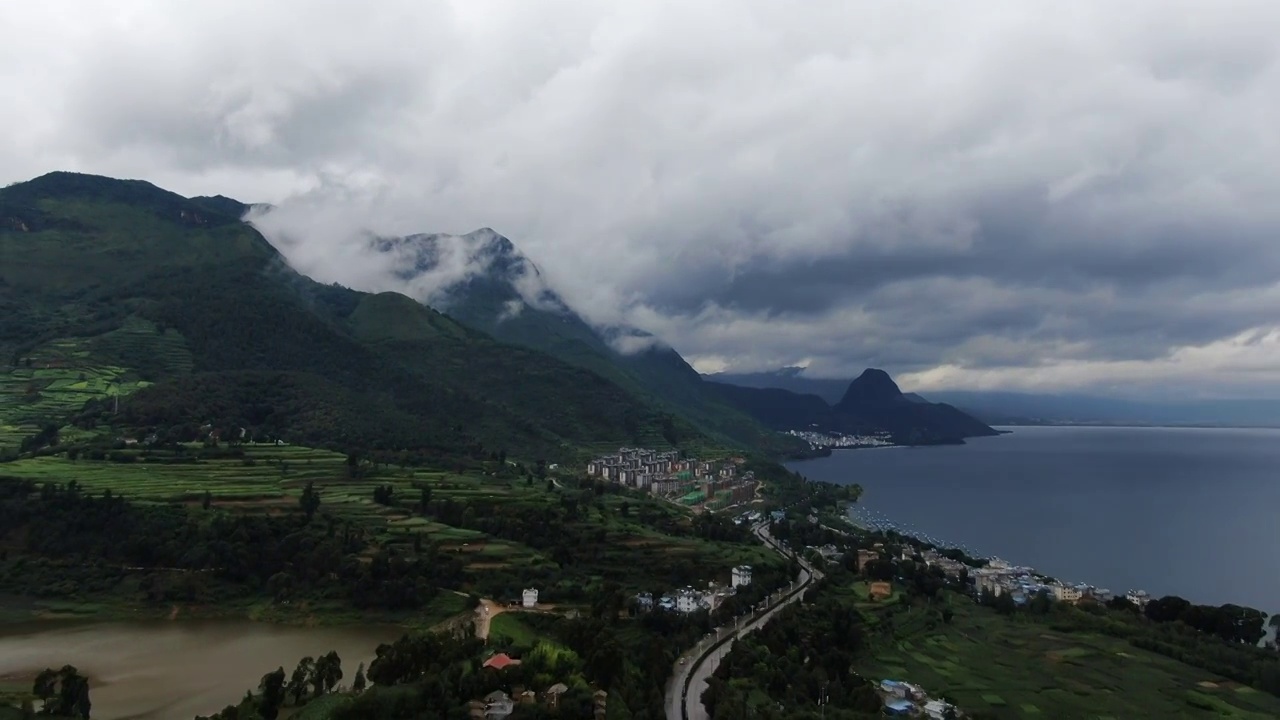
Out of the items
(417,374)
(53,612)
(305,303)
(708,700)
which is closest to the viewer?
(708,700)

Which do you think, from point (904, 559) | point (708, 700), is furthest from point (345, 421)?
point (708, 700)

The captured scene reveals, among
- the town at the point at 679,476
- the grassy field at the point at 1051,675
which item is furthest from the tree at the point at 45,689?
the town at the point at 679,476

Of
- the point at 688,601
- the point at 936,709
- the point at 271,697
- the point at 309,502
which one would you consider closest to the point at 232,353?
the point at 309,502

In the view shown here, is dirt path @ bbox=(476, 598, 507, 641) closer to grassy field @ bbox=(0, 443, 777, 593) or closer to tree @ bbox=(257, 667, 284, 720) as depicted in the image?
grassy field @ bbox=(0, 443, 777, 593)

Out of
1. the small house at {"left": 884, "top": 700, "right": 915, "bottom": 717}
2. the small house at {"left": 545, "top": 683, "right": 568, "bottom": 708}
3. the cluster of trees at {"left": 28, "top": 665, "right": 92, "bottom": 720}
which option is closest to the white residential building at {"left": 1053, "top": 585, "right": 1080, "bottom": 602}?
the small house at {"left": 884, "top": 700, "right": 915, "bottom": 717}

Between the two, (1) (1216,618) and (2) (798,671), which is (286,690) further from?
(1) (1216,618)

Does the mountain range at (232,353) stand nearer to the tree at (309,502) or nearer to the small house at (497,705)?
the tree at (309,502)

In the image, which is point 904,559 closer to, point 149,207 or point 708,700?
point 708,700
